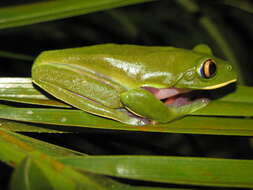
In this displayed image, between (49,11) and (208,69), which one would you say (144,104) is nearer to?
(208,69)

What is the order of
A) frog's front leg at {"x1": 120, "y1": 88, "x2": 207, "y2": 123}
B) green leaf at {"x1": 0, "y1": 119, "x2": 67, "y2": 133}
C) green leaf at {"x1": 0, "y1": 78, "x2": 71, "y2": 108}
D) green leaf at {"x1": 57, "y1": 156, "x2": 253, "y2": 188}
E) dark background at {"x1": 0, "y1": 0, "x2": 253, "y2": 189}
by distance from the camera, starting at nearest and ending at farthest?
green leaf at {"x1": 57, "y1": 156, "x2": 253, "y2": 188}
green leaf at {"x1": 0, "y1": 119, "x2": 67, "y2": 133}
green leaf at {"x1": 0, "y1": 78, "x2": 71, "y2": 108}
frog's front leg at {"x1": 120, "y1": 88, "x2": 207, "y2": 123}
dark background at {"x1": 0, "y1": 0, "x2": 253, "y2": 189}

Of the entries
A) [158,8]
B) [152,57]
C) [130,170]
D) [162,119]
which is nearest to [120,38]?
[158,8]

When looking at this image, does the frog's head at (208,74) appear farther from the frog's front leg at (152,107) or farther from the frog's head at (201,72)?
the frog's front leg at (152,107)

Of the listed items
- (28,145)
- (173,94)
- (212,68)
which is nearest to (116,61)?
(173,94)

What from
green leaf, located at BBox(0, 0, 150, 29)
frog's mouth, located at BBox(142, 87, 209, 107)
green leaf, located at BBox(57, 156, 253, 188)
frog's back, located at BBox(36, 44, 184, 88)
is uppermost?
green leaf, located at BBox(0, 0, 150, 29)

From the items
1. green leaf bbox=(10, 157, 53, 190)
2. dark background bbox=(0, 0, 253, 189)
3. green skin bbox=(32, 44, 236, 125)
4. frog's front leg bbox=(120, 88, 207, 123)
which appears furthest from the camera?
dark background bbox=(0, 0, 253, 189)

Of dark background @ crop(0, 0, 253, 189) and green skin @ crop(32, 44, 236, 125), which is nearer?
green skin @ crop(32, 44, 236, 125)

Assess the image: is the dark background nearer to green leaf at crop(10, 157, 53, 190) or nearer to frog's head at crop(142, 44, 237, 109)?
frog's head at crop(142, 44, 237, 109)

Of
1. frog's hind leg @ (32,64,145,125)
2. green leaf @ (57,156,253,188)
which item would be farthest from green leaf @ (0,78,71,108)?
green leaf @ (57,156,253,188)
